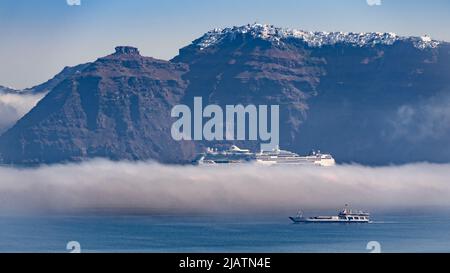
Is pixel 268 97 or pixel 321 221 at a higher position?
pixel 268 97

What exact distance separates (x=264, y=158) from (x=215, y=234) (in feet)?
85.7

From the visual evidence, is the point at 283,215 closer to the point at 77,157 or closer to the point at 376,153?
the point at 77,157

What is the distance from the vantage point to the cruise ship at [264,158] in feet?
195

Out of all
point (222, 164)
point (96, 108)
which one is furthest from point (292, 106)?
point (96, 108)

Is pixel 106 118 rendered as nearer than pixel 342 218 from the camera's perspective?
No

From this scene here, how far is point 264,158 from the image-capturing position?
60.9 meters

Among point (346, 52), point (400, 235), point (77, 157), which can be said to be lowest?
point (400, 235)

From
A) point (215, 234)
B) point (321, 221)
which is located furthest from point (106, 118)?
point (215, 234)

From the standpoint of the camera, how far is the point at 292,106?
58.1 metres

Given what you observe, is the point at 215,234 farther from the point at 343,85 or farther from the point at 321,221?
the point at 343,85

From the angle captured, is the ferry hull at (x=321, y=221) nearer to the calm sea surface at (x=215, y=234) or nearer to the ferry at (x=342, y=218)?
the ferry at (x=342, y=218)

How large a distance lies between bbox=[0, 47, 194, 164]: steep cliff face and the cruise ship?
362 centimetres

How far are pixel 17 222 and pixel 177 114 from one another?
19.9m

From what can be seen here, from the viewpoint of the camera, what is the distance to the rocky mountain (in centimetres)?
5469
